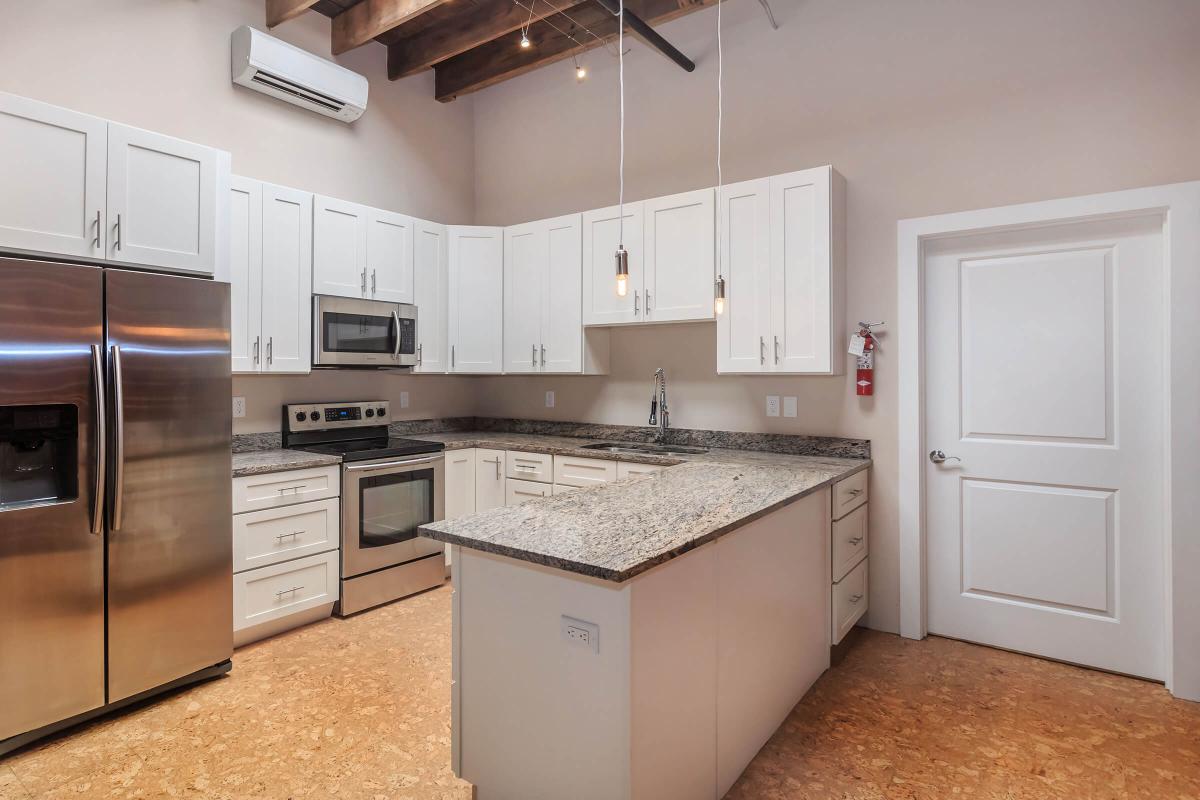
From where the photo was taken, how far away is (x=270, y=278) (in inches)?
130

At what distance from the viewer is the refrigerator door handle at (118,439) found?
230cm

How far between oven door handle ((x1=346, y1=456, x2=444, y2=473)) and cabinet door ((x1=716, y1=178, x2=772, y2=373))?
5.95 ft

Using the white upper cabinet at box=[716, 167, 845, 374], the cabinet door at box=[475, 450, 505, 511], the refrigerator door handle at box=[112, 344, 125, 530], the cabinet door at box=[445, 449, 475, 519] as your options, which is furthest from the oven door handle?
the white upper cabinet at box=[716, 167, 845, 374]

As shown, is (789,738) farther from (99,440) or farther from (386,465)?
(99,440)

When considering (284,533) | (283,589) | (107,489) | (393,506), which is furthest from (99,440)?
(393,506)

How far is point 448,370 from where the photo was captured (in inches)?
165

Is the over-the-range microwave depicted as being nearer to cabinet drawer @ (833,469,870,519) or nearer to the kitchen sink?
the kitchen sink

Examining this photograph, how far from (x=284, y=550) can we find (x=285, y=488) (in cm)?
30

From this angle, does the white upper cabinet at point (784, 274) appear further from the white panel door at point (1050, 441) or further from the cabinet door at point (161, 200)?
the cabinet door at point (161, 200)

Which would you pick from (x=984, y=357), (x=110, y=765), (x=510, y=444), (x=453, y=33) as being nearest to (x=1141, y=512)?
(x=984, y=357)

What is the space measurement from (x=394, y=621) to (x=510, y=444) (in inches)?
46.7

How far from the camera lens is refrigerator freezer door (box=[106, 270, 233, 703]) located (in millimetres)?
2348

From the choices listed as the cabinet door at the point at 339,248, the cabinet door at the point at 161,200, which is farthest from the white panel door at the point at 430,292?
the cabinet door at the point at 161,200

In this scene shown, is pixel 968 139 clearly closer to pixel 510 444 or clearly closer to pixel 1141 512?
pixel 1141 512
